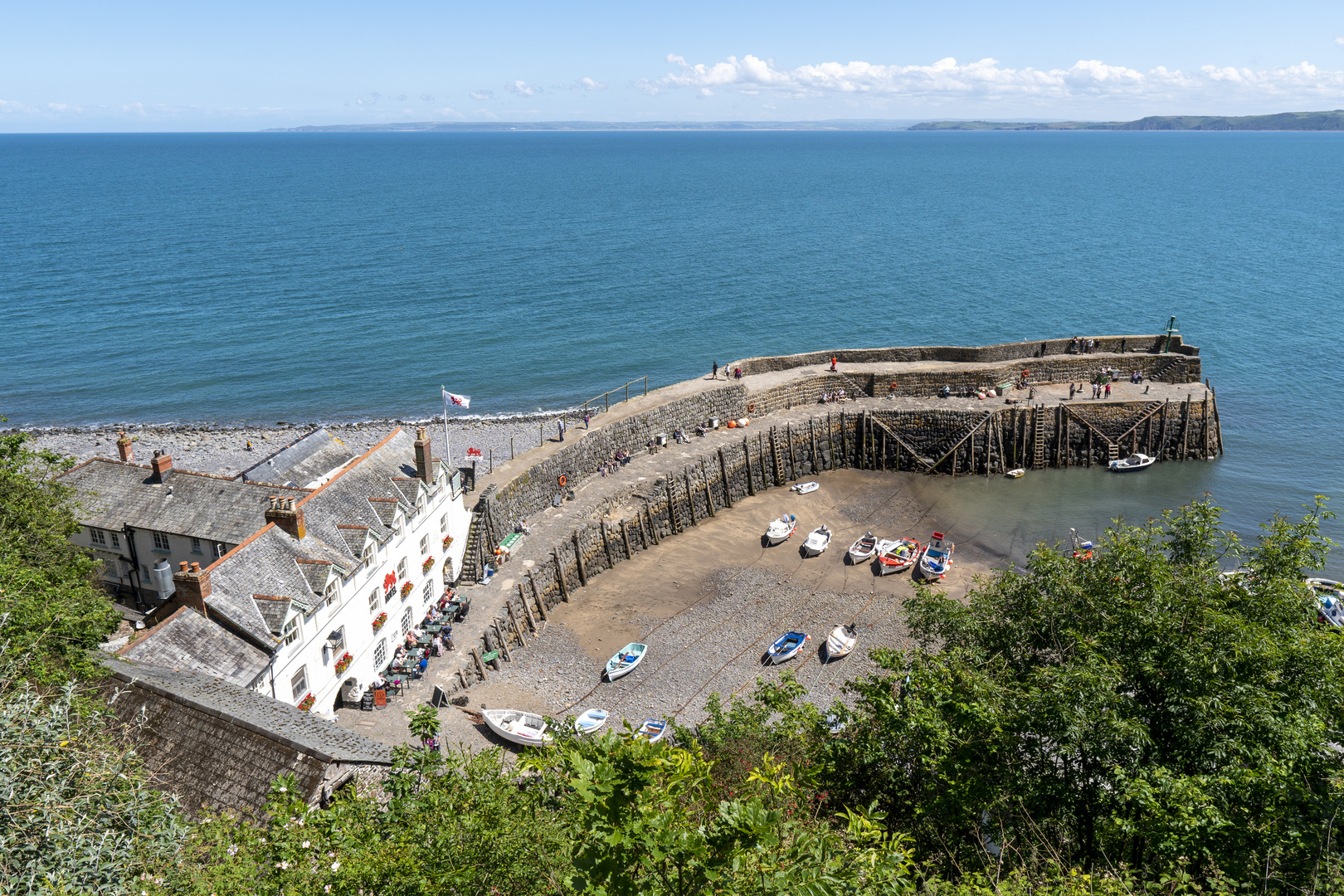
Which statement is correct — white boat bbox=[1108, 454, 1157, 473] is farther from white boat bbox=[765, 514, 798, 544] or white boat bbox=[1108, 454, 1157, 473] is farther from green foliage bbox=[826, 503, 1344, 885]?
green foliage bbox=[826, 503, 1344, 885]

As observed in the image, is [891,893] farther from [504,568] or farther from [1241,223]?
[1241,223]

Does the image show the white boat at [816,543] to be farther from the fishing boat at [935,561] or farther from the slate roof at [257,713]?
the slate roof at [257,713]

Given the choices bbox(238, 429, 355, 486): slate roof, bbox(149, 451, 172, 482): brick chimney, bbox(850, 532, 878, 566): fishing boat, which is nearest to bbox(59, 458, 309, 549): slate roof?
bbox(149, 451, 172, 482): brick chimney

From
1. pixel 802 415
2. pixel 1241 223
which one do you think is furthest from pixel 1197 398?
pixel 1241 223

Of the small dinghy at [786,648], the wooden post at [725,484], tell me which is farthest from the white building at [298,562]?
the wooden post at [725,484]

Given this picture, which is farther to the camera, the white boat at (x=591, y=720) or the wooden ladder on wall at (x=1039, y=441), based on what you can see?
the wooden ladder on wall at (x=1039, y=441)

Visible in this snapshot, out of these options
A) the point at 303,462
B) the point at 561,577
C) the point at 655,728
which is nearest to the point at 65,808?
the point at 655,728
